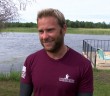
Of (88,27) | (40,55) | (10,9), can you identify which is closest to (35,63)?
(40,55)

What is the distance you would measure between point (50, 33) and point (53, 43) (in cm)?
8

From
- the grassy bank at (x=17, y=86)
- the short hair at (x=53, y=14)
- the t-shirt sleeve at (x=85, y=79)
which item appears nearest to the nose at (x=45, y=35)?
the short hair at (x=53, y=14)

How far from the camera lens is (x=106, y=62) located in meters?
19.6

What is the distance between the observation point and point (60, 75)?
283 centimetres

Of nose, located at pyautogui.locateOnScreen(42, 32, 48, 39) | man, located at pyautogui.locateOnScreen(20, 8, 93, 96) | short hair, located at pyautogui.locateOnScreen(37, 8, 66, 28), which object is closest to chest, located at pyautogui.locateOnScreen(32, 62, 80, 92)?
man, located at pyautogui.locateOnScreen(20, 8, 93, 96)

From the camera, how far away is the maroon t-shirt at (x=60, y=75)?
281 cm

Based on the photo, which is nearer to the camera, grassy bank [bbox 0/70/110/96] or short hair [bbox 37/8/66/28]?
short hair [bbox 37/8/66/28]

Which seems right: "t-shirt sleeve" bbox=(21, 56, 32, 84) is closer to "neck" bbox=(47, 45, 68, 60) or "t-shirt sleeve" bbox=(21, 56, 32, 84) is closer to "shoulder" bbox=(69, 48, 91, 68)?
"neck" bbox=(47, 45, 68, 60)

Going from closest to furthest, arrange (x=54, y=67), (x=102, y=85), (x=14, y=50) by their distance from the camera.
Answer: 1. (x=54, y=67)
2. (x=102, y=85)
3. (x=14, y=50)

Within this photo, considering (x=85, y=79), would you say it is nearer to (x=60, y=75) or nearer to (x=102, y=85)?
(x=60, y=75)

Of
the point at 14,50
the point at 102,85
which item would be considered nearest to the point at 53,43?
the point at 102,85

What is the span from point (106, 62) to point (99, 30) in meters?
48.3

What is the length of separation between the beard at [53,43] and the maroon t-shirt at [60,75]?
0.12 meters

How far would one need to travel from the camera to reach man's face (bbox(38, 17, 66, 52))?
9.05 feet
